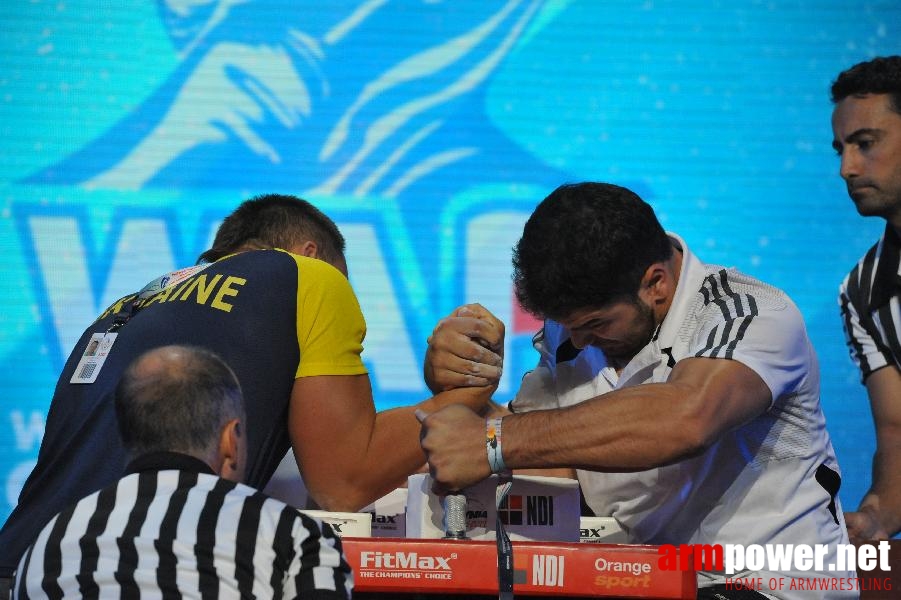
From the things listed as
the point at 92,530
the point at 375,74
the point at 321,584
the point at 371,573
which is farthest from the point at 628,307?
the point at 375,74

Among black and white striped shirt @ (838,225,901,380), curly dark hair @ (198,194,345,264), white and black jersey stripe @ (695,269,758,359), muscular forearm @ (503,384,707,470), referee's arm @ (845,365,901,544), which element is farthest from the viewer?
black and white striped shirt @ (838,225,901,380)

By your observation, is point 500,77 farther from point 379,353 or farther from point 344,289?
point 344,289

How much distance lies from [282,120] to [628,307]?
2.56 metres

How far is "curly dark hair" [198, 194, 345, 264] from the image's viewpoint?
252 cm

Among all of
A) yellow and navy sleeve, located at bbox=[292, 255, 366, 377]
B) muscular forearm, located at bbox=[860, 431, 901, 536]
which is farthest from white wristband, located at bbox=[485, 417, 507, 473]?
muscular forearm, located at bbox=[860, 431, 901, 536]

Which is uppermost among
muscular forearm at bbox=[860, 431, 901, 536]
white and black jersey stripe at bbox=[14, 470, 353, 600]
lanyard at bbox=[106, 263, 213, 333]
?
lanyard at bbox=[106, 263, 213, 333]

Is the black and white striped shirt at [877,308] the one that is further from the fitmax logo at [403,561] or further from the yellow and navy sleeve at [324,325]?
the fitmax logo at [403,561]

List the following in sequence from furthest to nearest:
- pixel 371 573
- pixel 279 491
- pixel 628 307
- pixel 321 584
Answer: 1. pixel 279 491
2. pixel 628 307
3. pixel 371 573
4. pixel 321 584

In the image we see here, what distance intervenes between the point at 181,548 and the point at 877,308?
228 cm

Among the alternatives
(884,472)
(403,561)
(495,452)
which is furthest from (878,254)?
(403,561)

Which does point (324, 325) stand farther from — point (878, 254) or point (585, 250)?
point (878, 254)

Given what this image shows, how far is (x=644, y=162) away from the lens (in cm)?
425

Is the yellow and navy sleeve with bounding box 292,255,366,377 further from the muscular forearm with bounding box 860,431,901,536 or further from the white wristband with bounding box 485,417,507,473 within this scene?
the muscular forearm with bounding box 860,431,901,536

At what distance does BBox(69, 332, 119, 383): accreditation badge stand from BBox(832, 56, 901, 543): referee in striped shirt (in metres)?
1.86
